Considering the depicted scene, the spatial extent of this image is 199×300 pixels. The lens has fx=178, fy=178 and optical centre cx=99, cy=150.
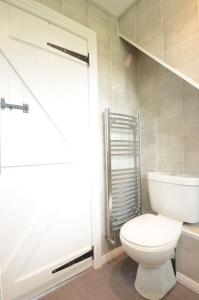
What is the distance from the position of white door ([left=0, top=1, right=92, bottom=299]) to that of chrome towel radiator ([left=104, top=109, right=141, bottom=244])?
217 millimetres

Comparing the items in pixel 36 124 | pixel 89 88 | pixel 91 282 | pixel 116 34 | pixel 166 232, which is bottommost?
pixel 91 282

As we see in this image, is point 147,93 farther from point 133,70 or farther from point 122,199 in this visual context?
point 122,199

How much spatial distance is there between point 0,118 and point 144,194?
1613 millimetres

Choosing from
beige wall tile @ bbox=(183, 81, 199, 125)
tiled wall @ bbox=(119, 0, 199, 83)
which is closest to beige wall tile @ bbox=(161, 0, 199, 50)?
tiled wall @ bbox=(119, 0, 199, 83)

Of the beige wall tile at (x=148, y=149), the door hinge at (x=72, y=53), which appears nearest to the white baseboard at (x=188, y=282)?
the beige wall tile at (x=148, y=149)

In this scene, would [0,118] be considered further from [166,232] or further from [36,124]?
[166,232]

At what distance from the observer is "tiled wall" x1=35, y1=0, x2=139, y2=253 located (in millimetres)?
1603

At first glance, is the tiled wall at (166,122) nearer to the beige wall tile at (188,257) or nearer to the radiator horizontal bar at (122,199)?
the radiator horizontal bar at (122,199)

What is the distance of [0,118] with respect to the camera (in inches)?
46.1

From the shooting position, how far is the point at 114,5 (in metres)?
1.69

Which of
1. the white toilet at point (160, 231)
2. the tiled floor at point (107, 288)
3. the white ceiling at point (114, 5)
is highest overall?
the white ceiling at point (114, 5)

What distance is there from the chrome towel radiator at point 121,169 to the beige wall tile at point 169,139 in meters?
0.25

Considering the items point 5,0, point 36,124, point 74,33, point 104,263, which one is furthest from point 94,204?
point 5,0

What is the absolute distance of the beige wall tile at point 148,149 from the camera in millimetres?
1921
